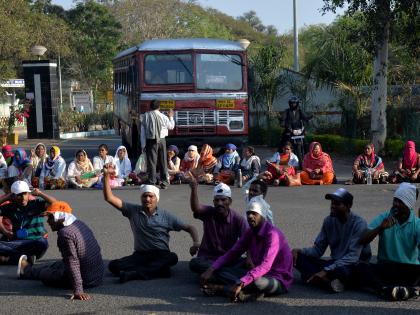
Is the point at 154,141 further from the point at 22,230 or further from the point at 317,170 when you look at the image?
the point at 22,230

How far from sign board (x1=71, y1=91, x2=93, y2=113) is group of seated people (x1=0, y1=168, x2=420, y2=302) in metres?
44.2

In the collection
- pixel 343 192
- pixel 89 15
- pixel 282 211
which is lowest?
pixel 282 211

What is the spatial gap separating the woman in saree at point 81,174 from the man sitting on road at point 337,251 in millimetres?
10326

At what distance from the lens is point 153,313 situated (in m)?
8.09

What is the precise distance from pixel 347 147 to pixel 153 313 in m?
17.9

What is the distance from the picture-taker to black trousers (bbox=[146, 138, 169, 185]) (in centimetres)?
1864

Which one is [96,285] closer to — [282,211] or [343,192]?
[343,192]

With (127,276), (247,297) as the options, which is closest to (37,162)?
(127,276)

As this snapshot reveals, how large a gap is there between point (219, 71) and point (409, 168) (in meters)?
6.37

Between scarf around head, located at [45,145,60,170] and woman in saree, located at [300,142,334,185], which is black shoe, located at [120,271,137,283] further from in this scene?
scarf around head, located at [45,145,60,170]

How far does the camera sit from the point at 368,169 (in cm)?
1827

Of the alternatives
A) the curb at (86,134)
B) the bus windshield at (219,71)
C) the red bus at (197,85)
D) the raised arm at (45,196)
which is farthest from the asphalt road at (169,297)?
the curb at (86,134)

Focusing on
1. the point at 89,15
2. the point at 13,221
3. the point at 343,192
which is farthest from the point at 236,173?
the point at 89,15

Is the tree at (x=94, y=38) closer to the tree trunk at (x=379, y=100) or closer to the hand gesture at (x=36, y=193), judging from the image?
the tree trunk at (x=379, y=100)
